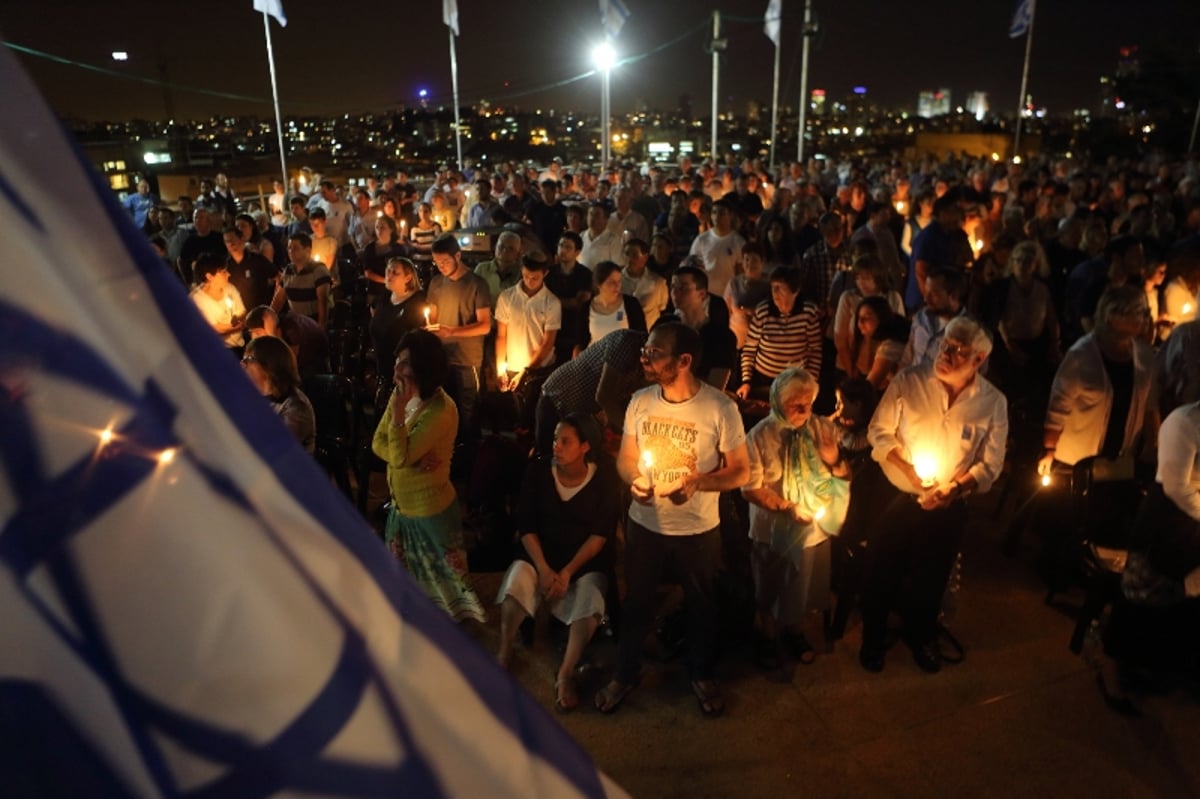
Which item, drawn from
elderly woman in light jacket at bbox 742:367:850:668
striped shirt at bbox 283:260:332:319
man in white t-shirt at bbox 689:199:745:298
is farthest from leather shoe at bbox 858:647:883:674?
striped shirt at bbox 283:260:332:319

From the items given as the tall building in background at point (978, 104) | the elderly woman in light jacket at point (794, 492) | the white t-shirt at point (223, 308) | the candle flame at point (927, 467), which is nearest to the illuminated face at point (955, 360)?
the candle flame at point (927, 467)

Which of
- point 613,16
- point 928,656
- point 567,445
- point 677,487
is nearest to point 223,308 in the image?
point 567,445

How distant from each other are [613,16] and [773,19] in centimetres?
555

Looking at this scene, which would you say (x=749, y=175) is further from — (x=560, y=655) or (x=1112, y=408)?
(x=560, y=655)

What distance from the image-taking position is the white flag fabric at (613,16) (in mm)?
19703

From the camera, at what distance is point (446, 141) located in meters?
54.2

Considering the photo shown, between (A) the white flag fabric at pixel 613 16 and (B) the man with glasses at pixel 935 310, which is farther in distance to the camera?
(A) the white flag fabric at pixel 613 16

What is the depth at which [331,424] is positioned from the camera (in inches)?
231

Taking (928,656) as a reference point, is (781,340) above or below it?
above

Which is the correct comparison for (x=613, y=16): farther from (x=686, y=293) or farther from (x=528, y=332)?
(x=686, y=293)

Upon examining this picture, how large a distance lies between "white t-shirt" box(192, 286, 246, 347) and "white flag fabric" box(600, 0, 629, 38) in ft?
50.1

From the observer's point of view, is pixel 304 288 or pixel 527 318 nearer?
pixel 527 318

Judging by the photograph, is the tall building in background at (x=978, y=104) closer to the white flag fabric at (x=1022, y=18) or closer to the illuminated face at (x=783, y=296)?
the white flag fabric at (x=1022, y=18)

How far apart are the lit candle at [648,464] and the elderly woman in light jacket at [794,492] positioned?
63cm
